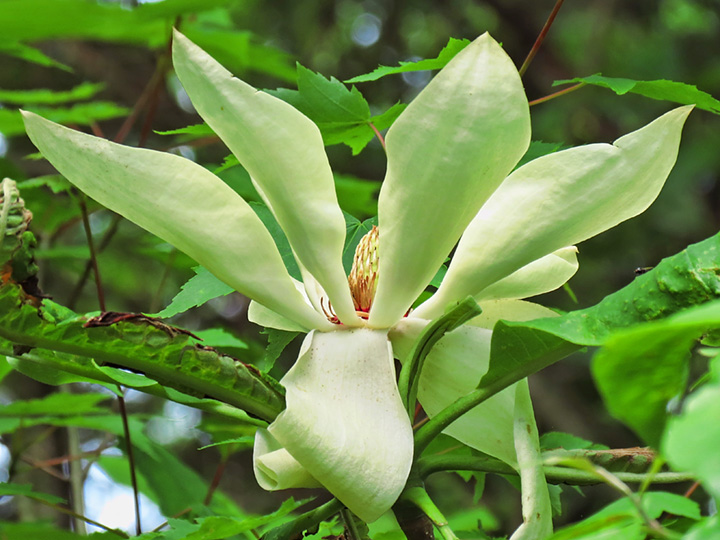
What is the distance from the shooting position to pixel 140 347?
517mm

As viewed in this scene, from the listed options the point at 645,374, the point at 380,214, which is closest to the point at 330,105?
the point at 380,214

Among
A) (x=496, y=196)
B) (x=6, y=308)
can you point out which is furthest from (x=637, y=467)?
(x=6, y=308)

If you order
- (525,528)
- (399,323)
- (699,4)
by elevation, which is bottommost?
(525,528)

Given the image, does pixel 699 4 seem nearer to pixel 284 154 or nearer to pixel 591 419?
pixel 591 419

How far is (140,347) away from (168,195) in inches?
4.1

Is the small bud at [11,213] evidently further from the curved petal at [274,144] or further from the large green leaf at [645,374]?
the large green leaf at [645,374]

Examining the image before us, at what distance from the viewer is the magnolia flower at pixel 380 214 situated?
0.48m

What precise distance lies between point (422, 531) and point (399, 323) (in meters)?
0.15

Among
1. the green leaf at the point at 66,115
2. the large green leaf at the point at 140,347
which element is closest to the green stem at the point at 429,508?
the large green leaf at the point at 140,347

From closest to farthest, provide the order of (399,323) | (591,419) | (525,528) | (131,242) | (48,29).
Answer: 1. (525,528)
2. (399,323)
3. (48,29)
4. (131,242)
5. (591,419)

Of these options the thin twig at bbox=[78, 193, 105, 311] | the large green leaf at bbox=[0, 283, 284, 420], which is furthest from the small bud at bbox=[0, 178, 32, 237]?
the thin twig at bbox=[78, 193, 105, 311]

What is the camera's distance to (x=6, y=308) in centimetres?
50

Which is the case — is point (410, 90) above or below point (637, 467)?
above

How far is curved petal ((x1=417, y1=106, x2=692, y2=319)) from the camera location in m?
0.52
